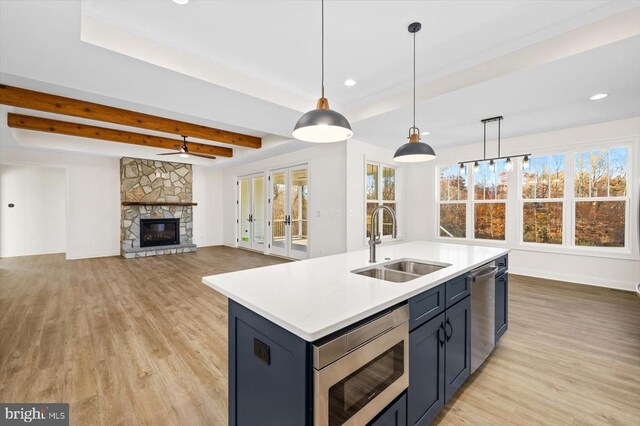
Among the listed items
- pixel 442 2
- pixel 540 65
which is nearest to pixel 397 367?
pixel 442 2

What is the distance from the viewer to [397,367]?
1.36 meters

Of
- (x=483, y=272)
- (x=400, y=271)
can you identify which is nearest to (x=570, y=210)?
(x=483, y=272)

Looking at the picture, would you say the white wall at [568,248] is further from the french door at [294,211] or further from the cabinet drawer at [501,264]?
the french door at [294,211]

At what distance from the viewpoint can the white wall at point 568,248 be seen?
422 centimetres

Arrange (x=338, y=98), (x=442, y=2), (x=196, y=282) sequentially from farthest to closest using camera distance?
(x=196, y=282) < (x=338, y=98) < (x=442, y=2)

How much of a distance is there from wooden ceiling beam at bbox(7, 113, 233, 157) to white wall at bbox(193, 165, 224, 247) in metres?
1.82

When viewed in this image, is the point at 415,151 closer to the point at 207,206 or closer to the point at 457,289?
the point at 457,289

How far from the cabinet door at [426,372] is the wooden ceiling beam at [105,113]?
567 cm

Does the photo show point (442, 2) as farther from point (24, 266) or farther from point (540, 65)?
point (24, 266)

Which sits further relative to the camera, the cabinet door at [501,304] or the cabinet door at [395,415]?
the cabinet door at [501,304]

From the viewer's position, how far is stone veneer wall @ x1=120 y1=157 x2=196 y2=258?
24.4 feet

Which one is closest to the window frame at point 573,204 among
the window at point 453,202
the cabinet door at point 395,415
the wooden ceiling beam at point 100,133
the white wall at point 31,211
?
the window at point 453,202

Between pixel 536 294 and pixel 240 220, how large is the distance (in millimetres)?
7513

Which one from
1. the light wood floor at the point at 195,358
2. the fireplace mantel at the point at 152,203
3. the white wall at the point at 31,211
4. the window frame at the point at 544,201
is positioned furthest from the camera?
the fireplace mantel at the point at 152,203
